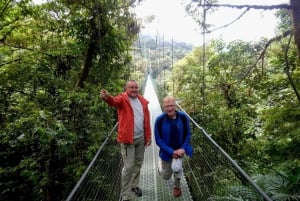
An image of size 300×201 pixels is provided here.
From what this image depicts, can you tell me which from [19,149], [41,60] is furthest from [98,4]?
[19,149]

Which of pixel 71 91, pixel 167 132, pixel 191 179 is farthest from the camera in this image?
pixel 71 91

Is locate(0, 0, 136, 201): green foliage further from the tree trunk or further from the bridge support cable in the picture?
the tree trunk

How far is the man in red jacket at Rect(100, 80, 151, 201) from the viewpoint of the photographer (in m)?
2.44

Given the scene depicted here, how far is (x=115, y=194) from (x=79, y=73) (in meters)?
2.59

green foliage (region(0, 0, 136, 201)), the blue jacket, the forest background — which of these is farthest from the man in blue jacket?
green foliage (region(0, 0, 136, 201))

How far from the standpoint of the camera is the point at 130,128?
2443 millimetres

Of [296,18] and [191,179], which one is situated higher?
[296,18]

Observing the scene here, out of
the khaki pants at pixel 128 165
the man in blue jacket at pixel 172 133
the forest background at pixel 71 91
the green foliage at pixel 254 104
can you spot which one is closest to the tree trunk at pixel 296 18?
the forest background at pixel 71 91

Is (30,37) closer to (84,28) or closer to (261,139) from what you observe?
(84,28)

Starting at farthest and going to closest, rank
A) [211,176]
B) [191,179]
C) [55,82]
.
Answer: [55,82], [191,179], [211,176]

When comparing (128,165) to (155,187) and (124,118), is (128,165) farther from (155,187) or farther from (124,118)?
(155,187)

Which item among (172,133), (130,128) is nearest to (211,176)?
Result: (172,133)

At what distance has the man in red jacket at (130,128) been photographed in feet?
8.01

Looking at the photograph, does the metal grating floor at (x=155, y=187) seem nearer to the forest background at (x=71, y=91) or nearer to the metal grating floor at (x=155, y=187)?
the metal grating floor at (x=155, y=187)
